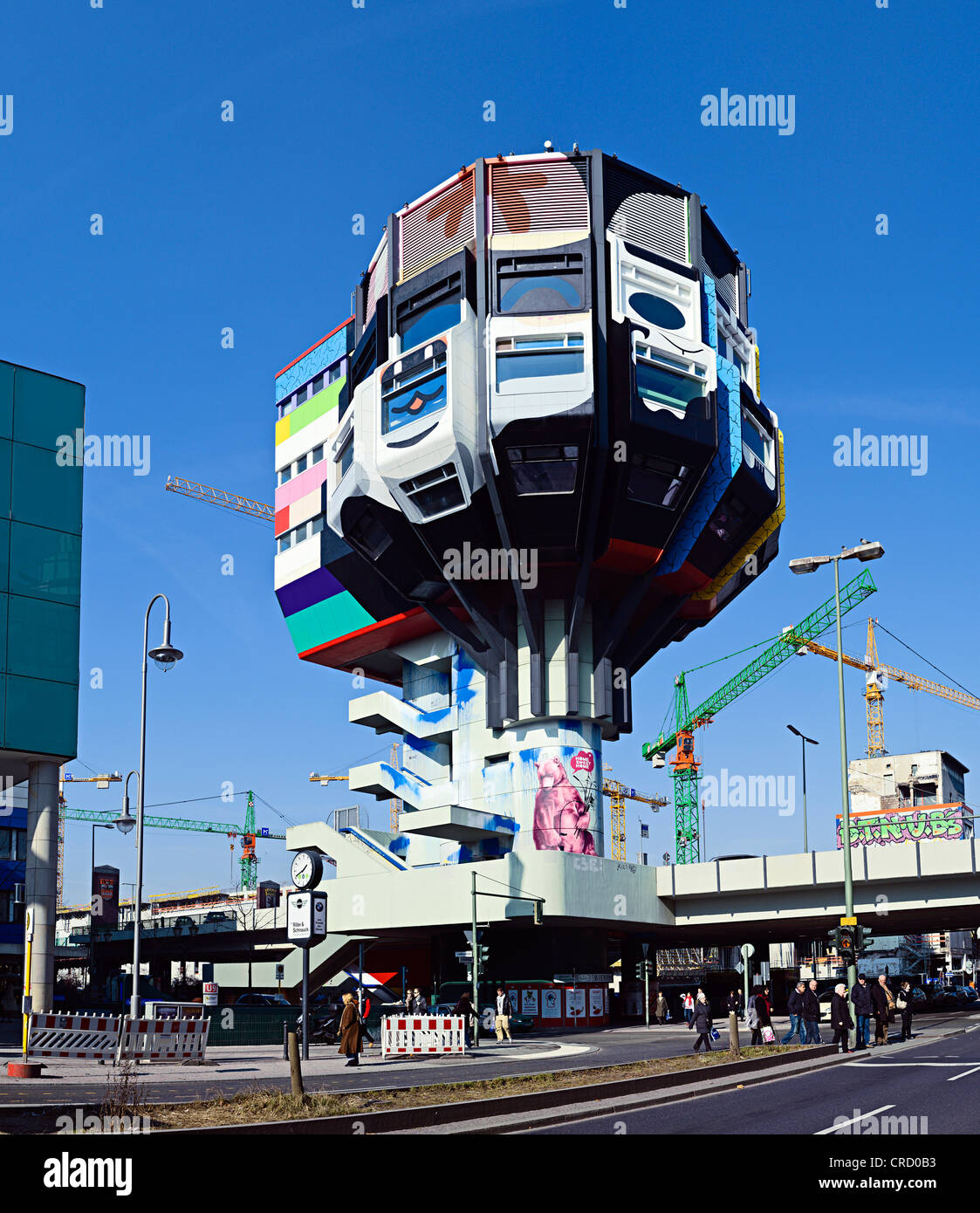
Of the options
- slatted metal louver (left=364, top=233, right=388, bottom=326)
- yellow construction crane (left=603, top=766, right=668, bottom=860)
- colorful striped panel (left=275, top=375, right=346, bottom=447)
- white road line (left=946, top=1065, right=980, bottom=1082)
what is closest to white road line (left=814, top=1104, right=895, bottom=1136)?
white road line (left=946, top=1065, right=980, bottom=1082)

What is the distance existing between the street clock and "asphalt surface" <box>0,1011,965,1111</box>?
4.14 metres

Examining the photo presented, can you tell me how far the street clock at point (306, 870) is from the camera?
3098cm

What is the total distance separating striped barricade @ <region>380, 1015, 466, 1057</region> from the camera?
36.8 m

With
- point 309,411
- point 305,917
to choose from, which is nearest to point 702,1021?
point 305,917

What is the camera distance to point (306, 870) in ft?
103

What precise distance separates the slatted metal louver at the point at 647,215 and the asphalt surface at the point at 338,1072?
3981cm

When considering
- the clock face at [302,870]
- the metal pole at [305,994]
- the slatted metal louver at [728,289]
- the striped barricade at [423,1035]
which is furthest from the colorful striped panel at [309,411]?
the metal pole at [305,994]

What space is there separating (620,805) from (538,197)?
114569 mm

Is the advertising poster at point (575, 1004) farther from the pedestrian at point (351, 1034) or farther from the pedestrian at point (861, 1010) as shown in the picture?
the pedestrian at point (351, 1034)

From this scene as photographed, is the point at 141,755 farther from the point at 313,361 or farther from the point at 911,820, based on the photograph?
the point at 911,820
